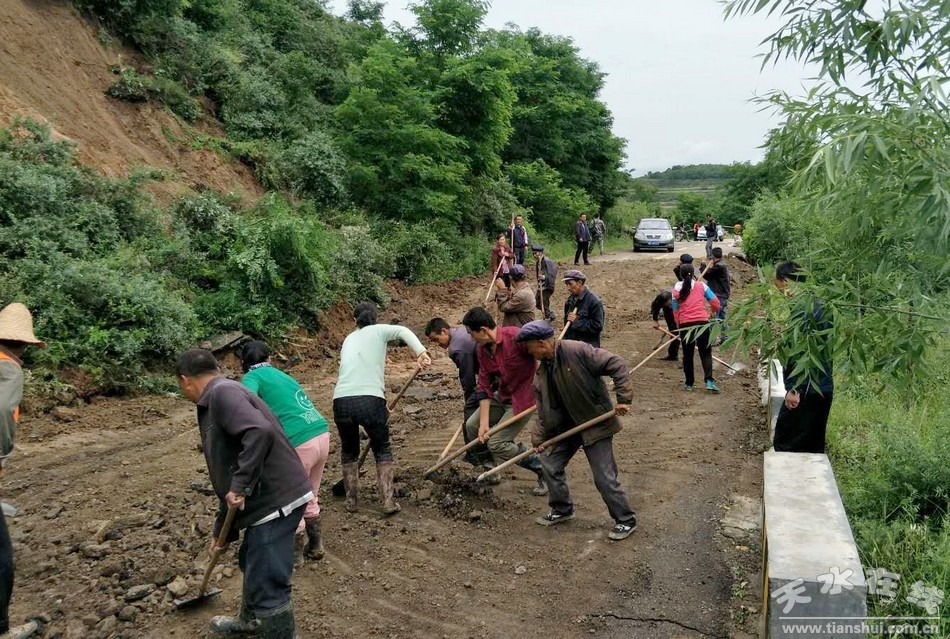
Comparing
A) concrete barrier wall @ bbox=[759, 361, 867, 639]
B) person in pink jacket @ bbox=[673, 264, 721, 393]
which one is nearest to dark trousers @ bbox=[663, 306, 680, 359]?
person in pink jacket @ bbox=[673, 264, 721, 393]

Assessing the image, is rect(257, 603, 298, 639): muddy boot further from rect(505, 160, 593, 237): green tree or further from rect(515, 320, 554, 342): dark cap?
rect(505, 160, 593, 237): green tree

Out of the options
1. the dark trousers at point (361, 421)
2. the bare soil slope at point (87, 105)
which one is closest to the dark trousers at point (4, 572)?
the dark trousers at point (361, 421)

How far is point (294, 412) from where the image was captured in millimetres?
4648

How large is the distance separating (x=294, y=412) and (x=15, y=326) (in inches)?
67.5

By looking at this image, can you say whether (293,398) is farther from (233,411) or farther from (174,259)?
(174,259)

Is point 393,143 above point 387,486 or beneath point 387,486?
above

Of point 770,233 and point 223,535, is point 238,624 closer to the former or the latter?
point 223,535

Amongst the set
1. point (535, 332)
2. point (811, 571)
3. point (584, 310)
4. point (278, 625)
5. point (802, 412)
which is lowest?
point (278, 625)

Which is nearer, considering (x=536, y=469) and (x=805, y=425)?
(x=805, y=425)

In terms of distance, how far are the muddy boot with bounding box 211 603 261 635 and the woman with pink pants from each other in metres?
0.81

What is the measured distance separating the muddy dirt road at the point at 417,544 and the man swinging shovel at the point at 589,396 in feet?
1.34

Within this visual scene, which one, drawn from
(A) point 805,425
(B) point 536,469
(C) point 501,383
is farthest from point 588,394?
(A) point 805,425

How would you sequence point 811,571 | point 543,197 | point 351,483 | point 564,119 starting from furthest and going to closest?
point 564,119
point 543,197
point 351,483
point 811,571

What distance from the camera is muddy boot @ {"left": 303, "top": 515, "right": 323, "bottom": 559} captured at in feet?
15.8
